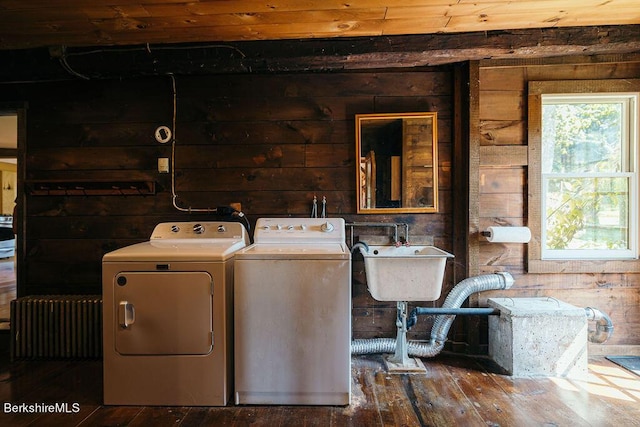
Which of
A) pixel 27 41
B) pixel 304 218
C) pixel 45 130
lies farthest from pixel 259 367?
pixel 27 41

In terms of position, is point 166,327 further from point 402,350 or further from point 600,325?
point 600,325

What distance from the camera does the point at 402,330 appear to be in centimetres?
208

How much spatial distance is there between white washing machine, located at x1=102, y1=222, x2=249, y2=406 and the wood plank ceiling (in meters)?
1.33

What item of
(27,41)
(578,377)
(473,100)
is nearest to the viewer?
(578,377)

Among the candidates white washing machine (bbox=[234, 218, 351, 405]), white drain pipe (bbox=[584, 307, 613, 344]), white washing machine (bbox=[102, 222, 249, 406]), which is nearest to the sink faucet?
white washing machine (bbox=[234, 218, 351, 405])

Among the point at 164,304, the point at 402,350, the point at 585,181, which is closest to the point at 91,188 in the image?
the point at 164,304

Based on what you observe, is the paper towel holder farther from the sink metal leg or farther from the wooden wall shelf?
the wooden wall shelf

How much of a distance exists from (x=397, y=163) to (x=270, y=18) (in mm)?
1227

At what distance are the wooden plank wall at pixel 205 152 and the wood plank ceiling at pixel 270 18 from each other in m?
0.37

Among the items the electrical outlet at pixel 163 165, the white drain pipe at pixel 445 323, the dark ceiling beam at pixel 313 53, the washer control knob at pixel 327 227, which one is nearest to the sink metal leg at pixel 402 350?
the white drain pipe at pixel 445 323

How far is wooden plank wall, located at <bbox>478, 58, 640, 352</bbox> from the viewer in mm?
2236

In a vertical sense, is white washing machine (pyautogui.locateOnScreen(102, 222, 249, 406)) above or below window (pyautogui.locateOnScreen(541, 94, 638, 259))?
below

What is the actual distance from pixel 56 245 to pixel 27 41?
1407mm

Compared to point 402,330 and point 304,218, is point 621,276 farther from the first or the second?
point 304,218
